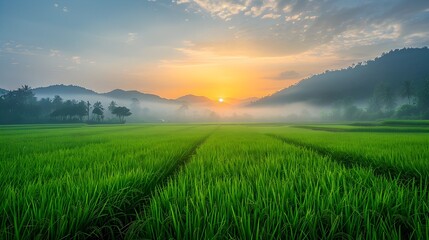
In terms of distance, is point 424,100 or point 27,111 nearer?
point 424,100

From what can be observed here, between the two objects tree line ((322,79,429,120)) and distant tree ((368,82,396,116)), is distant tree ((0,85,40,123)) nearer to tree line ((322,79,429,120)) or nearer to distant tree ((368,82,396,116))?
tree line ((322,79,429,120))

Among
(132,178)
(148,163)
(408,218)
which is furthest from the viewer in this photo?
(148,163)

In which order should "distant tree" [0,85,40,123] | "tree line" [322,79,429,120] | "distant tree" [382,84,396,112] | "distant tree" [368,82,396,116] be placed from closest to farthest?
"tree line" [322,79,429,120] → "distant tree" [0,85,40,123] → "distant tree" [382,84,396,112] → "distant tree" [368,82,396,116]

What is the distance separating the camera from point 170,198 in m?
2.74

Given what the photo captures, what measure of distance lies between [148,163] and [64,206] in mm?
3167

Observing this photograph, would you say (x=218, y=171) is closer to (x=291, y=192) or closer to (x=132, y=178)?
(x=132, y=178)

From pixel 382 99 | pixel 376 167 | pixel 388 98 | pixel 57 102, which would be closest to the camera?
pixel 376 167

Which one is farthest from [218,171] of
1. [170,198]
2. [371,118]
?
[371,118]

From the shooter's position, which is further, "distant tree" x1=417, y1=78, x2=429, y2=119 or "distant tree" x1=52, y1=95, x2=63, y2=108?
"distant tree" x1=52, y1=95, x2=63, y2=108

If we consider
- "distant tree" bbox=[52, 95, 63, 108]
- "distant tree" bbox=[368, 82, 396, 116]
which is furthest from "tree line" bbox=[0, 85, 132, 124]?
"distant tree" bbox=[368, 82, 396, 116]

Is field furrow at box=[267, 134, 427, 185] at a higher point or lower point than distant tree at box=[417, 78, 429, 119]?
lower

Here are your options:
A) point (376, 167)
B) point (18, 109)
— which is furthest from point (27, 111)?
point (376, 167)

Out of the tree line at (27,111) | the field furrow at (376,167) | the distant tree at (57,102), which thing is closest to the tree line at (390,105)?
the field furrow at (376,167)

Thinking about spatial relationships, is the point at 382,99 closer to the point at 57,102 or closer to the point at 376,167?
the point at 376,167
